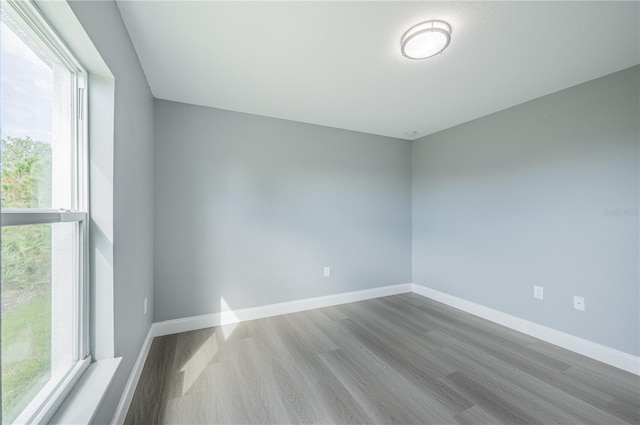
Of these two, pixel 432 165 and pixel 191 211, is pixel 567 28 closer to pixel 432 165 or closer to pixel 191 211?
pixel 432 165

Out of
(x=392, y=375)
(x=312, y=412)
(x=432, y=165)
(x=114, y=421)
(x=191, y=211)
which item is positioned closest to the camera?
(x=114, y=421)

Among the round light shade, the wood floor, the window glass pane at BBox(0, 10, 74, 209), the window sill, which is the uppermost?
the round light shade

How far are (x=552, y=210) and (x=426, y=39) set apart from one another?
2014mm

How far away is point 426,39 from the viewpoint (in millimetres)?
1537

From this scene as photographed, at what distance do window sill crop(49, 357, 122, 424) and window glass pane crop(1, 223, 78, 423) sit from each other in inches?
3.7

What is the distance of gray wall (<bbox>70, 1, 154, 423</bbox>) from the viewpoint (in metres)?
1.17

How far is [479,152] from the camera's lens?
289 centimetres

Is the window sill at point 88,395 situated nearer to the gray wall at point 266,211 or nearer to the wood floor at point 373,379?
the wood floor at point 373,379

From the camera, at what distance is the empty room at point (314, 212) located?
1037 millimetres

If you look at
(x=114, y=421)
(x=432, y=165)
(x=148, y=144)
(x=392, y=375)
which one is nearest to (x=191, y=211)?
(x=148, y=144)

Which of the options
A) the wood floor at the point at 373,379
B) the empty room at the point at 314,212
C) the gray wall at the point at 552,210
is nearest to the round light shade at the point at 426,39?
the empty room at the point at 314,212

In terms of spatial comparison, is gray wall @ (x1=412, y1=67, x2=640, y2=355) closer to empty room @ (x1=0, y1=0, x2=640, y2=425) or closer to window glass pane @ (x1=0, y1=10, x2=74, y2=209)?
empty room @ (x1=0, y1=0, x2=640, y2=425)

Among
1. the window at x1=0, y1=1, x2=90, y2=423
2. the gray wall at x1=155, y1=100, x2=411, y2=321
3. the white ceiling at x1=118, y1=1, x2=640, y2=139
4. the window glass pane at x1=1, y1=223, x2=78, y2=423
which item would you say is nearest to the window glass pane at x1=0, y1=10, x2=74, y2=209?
the window at x1=0, y1=1, x2=90, y2=423

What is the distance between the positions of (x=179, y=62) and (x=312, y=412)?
2583 millimetres
